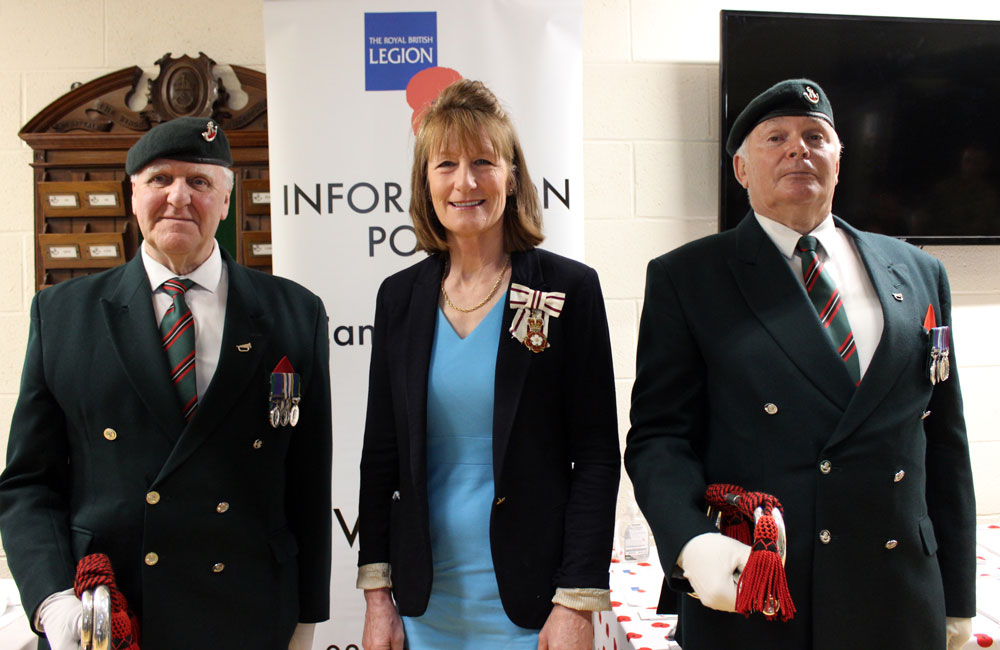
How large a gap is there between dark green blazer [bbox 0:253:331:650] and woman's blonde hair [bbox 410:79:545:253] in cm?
40

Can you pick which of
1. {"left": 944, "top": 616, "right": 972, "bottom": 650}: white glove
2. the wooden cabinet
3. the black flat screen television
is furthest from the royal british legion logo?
{"left": 944, "top": 616, "right": 972, "bottom": 650}: white glove

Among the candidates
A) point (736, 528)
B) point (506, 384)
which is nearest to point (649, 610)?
point (736, 528)

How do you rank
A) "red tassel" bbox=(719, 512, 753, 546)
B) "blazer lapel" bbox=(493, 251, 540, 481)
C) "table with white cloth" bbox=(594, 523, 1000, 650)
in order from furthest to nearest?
"table with white cloth" bbox=(594, 523, 1000, 650) < "blazer lapel" bbox=(493, 251, 540, 481) < "red tassel" bbox=(719, 512, 753, 546)

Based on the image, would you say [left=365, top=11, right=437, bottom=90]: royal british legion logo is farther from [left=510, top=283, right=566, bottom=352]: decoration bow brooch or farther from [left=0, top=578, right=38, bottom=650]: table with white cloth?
[left=0, top=578, right=38, bottom=650]: table with white cloth

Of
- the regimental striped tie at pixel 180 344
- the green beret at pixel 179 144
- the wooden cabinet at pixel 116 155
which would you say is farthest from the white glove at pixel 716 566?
the wooden cabinet at pixel 116 155

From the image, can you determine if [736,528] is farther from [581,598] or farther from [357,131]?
[357,131]

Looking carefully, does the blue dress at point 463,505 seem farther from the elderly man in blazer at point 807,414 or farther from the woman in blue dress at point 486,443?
the elderly man in blazer at point 807,414

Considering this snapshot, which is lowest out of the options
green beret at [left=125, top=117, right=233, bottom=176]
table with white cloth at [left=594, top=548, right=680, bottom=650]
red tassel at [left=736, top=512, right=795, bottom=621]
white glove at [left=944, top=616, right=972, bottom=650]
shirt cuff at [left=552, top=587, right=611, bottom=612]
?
table with white cloth at [left=594, top=548, right=680, bottom=650]

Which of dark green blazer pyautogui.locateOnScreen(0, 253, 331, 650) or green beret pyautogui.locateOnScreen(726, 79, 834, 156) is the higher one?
green beret pyautogui.locateOnScreen(726, 79, 834, 156)

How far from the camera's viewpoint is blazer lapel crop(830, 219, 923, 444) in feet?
3.92

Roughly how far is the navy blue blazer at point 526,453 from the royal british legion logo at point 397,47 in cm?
109

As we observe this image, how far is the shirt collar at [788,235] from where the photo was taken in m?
1.35

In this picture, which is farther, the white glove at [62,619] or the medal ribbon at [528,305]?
the medal ribbon at [528,305]

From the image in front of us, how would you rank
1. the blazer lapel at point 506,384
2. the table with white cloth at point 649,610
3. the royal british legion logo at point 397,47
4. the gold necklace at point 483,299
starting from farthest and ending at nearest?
the royal british legion logo at point 397,47, the table with white cloth at point 649,610, the gold necklace at point 483,299, the blazer lapel at point 506,384
